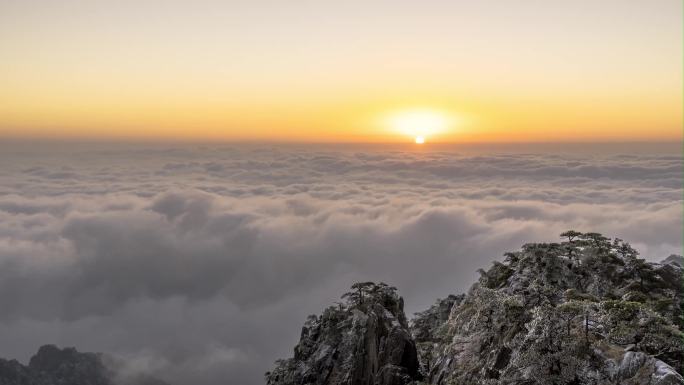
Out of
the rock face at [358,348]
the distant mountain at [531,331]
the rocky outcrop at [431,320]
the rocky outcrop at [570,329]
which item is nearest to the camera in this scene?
the rocky outcrop at [570,329]

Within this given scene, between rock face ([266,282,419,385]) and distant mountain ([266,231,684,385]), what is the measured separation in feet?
0.35

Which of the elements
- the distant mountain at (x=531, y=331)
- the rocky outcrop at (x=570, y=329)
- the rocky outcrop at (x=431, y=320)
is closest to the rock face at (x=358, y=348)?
the distant mountain at (x=531, y=331)

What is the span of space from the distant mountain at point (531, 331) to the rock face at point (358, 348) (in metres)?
0.11

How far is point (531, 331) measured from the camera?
26016 millimetres

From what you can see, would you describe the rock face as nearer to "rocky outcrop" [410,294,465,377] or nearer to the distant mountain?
the distant mountain

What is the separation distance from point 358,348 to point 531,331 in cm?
2489

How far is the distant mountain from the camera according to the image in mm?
25375

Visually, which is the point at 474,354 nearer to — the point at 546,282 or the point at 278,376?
the point at 546,282

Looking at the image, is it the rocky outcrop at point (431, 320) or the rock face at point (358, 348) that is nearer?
the rock face at point (358, 348)

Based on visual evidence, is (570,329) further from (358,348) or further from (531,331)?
(358,348)

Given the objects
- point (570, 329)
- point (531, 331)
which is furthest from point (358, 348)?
point (570, 329)

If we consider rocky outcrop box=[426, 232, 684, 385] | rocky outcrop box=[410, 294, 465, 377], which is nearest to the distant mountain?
rocky outcrop box=[426, 232, 684, 385]

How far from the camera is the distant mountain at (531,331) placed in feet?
83.3

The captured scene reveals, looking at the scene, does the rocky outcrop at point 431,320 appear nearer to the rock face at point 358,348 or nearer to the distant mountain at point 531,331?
the distant mountain at point 531,331
